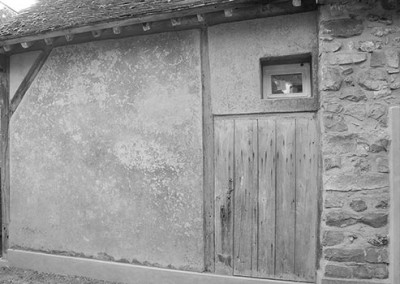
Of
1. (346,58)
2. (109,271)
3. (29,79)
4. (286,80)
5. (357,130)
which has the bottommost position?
(109,271)

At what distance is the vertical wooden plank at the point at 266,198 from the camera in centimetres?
381

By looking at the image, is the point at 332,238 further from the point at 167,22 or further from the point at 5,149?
the point at 5,149

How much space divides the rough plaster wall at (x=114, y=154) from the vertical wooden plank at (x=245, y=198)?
45 cm

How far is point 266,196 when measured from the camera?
12.6 ft

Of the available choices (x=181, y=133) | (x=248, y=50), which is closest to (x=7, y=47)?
(x=181, y=133)

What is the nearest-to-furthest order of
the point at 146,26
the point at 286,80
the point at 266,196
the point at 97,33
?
the point at 266,196 → the point at 286,80 → the point at 146,26 → the point at 97,33

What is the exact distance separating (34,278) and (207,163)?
2.96m


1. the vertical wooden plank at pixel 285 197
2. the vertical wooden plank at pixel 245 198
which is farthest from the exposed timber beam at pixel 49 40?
the vertical wooden plank at pixel 285 197

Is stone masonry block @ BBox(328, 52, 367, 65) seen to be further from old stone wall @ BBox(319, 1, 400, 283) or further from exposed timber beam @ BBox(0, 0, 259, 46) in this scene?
exposed timber beam @ BBox(0, 0, 259, 46)

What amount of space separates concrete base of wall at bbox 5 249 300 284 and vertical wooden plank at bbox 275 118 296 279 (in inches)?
8.7

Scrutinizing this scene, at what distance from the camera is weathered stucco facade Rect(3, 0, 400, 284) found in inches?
130

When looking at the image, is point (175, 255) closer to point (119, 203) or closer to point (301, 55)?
point (119, 203)

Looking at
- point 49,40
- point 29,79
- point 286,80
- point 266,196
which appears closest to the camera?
point 266,196

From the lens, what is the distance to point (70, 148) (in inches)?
186
